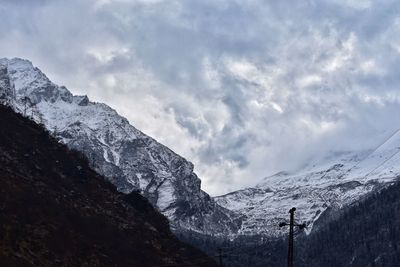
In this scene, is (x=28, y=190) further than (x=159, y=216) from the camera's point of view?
→ No

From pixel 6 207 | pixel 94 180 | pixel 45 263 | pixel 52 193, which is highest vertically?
pixel 94 180

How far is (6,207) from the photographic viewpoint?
128 m

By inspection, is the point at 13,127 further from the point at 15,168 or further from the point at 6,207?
the point at 6,207

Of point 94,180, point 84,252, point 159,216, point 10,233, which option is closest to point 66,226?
point 84,252

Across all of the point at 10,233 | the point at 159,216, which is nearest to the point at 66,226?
the point at 10,233

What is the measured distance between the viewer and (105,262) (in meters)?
133

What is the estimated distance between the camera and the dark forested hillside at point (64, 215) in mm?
121938

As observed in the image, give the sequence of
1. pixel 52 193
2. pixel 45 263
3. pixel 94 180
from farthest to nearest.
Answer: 1. pixel 94 180
2. pixel 52 193
3. pixel 45 263

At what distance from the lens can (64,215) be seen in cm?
14350

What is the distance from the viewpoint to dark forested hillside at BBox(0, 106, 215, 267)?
400 ft

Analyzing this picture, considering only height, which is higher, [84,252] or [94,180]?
[94,180]

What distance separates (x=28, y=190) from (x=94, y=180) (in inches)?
1564

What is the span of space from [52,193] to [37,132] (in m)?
36.2

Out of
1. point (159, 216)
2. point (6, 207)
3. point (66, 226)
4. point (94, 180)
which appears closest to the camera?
point (6, 207)
